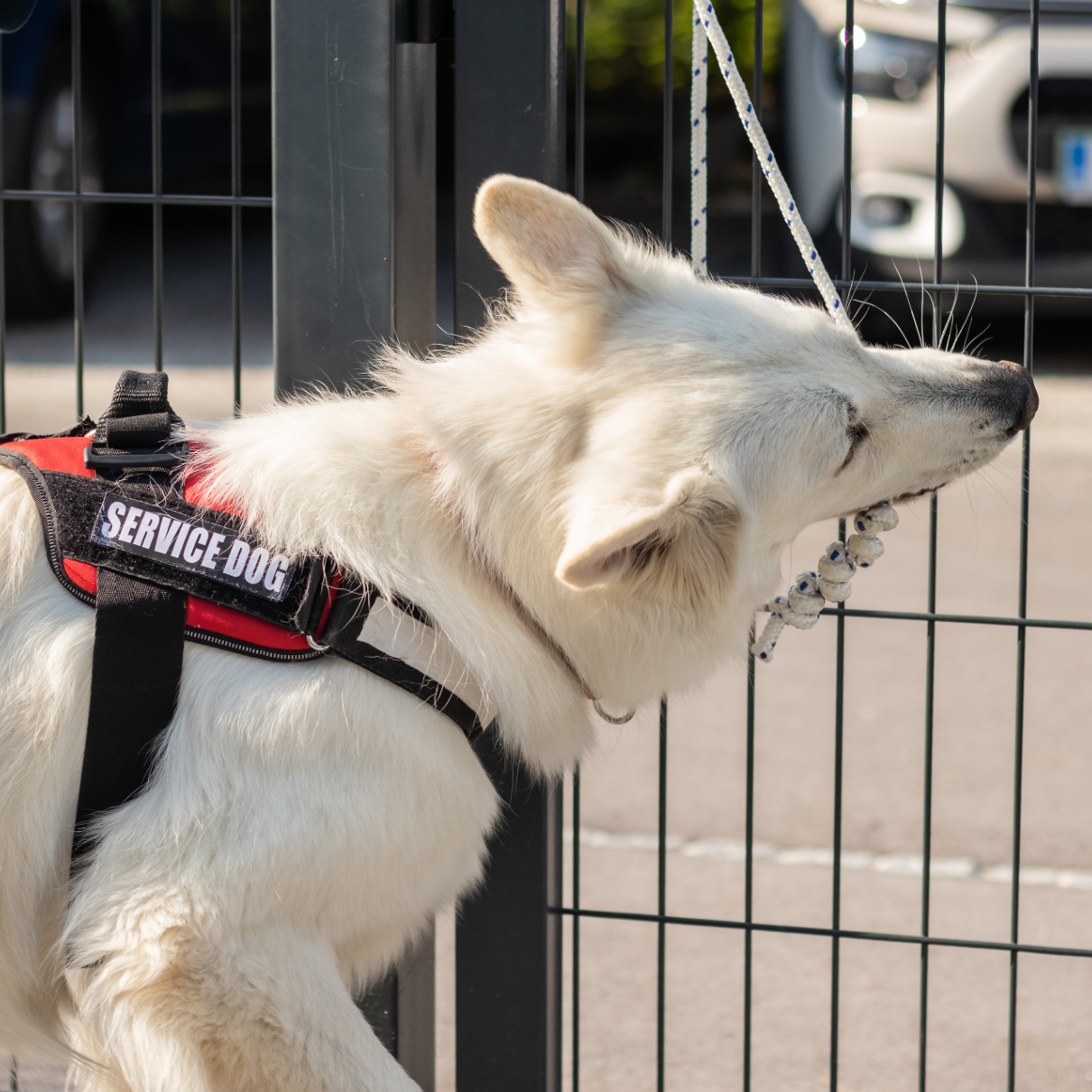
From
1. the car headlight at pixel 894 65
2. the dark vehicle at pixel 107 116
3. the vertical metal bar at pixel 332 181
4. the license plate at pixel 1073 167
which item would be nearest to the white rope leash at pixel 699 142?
the vertical metal bar at pixel 332 181

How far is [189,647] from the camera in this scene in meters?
2.19

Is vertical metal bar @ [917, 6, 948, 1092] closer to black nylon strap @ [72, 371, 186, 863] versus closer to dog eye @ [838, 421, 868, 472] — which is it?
dog eye @ [838, 421, 868, 472]

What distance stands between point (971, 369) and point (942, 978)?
1.84 meters

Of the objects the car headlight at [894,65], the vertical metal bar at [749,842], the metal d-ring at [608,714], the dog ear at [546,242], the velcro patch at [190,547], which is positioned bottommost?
the vertical metal bar at [749,842]

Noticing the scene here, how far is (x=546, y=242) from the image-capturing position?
7.98ft

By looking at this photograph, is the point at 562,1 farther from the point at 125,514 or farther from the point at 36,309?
the point at 36,309

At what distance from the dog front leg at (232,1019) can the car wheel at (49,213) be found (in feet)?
14.5

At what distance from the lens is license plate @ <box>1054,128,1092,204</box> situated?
774 centimetres

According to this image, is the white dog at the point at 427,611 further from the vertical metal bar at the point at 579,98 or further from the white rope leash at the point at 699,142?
the vertical metal bar at the point at 579,98

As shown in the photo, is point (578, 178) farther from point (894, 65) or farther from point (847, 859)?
point (894, 65)

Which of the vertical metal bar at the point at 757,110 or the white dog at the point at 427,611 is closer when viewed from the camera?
the white dog at the point at 427,611

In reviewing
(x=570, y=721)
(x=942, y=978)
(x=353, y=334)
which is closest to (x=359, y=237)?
(x=353, y=334)

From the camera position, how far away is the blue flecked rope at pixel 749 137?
2.53m

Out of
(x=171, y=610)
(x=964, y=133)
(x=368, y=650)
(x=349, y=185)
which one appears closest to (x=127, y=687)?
(x=171, y=610)
